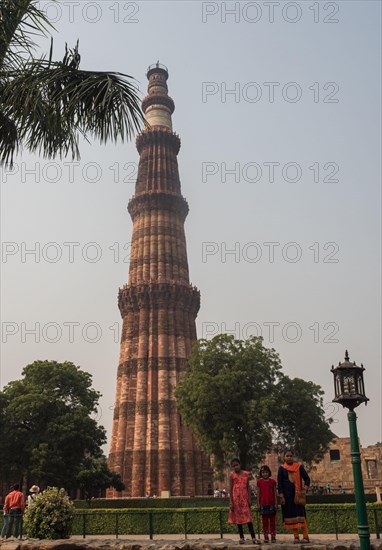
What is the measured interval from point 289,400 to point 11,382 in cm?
1905

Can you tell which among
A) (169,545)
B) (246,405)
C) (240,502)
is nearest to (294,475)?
(240,502)

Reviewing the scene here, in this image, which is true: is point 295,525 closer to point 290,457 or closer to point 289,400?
point 290,457

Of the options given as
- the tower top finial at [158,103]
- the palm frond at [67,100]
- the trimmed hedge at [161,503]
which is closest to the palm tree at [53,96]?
the palm frond at [67,100]

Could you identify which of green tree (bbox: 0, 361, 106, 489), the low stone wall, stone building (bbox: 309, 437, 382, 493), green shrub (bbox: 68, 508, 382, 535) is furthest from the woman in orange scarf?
stone building (bbox: 309, 437, 382, 493)

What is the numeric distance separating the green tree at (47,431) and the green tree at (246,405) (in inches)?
263

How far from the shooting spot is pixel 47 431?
37.6 metres

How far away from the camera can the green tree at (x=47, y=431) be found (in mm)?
36625

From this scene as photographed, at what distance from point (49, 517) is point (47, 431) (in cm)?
2319

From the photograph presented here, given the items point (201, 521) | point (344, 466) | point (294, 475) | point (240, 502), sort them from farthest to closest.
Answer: point (344, 466) → point (201, 521) → point (240, 502) → point (294, 475)

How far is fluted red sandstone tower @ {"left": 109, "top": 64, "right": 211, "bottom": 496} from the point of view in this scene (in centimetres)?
4806

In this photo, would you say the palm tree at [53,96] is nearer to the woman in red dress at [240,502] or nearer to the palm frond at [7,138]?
the palm frond at [7,138]

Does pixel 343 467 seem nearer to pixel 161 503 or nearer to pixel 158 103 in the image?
pixel 161 503

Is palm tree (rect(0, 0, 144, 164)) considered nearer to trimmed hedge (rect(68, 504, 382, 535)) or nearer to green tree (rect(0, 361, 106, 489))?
trimmed hedge (rect(68, 504, 382, 535))

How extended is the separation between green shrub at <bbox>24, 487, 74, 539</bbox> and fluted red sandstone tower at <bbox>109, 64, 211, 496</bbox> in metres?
32.8
